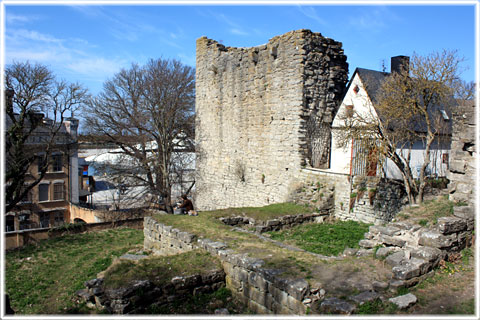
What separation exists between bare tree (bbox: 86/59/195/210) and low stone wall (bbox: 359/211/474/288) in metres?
14.2

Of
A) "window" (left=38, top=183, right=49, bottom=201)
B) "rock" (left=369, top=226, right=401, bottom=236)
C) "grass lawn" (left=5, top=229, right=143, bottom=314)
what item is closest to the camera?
"rock" (left=369, top=226, right=401, bottom=236)

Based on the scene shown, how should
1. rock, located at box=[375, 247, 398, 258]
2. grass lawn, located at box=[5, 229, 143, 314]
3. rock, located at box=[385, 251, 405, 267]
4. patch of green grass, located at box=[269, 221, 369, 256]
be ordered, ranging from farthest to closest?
patch of green grass, located at box=[269, 221, 369, 256] < grass lawn, located at box=[5, 229, 143, 314] < rock, located at box=[375, 247, 398, 258] < rock, located at box=[385, 251, 405, 267]

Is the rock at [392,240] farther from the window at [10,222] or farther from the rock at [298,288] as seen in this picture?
the window at [10,222]

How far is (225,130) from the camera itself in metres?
18.1

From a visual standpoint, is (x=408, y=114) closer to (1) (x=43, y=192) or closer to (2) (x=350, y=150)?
(2) (x=350, y=150)

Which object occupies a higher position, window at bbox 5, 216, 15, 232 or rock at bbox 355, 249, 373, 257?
rock at bbox 355, 249, 373, 257

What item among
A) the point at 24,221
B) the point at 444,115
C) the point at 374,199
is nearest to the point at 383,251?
the point at 374,199

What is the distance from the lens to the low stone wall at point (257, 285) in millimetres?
5816

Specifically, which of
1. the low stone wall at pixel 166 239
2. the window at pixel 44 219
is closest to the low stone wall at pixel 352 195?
the low stone wall at pixel 166 239

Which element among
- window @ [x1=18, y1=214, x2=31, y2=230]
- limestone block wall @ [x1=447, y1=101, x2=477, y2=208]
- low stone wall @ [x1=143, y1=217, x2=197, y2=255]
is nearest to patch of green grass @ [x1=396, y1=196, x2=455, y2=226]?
limestone block wall @ [x1=447, y1=101, x2=477, y2=208]

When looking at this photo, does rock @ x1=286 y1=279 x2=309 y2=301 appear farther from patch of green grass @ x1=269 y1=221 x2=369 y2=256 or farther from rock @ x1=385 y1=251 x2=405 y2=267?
patch of green grass @ x1=269 y1=221 x2=369 y2=256

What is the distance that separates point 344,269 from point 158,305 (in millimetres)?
3272

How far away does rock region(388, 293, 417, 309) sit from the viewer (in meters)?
5.14

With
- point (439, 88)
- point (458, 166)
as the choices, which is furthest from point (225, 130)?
point (458, 166)
